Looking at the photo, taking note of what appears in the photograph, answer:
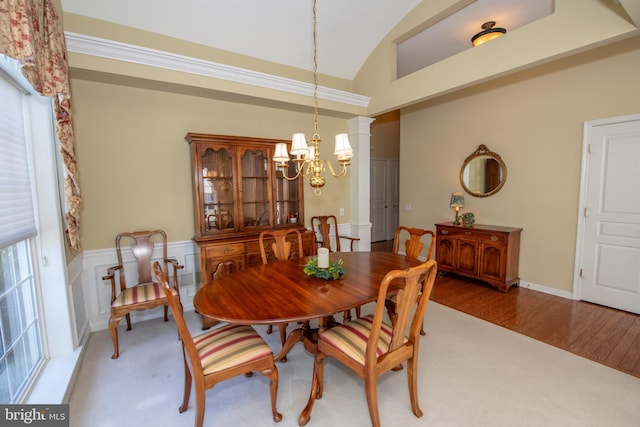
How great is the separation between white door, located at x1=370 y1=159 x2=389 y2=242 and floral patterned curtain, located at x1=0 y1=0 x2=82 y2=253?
228 inches

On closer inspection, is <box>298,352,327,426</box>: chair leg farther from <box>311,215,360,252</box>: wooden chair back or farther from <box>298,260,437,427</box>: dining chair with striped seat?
<box>311,215,360,252</box>: wooden chair back

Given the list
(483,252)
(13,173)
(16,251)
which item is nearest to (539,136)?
(483,252)

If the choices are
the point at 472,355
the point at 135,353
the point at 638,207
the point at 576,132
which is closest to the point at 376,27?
the point at 576,132

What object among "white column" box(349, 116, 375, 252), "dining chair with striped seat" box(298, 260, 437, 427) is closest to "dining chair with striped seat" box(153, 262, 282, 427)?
"dining chair with striped seat" box(298, 260, 437, 427)

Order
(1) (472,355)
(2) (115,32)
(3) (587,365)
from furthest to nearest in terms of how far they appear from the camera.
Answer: (2) (115,32), (1) (472,355), (3) (587,365)

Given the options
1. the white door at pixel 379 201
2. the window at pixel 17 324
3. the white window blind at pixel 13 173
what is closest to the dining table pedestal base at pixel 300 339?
the window at pixel 17 324

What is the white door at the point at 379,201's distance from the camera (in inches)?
277

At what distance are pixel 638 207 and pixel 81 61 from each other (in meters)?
5.64

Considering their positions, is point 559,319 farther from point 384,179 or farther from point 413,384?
point 384,179

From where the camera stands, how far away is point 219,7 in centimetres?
288

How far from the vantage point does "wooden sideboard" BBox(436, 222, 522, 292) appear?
3.72 meters

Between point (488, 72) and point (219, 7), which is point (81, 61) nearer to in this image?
point (219, 7)

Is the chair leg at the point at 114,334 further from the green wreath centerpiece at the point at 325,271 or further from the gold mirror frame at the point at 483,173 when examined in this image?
the gold mirror frame at the point at 483,173

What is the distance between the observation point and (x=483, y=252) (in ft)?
12.8
